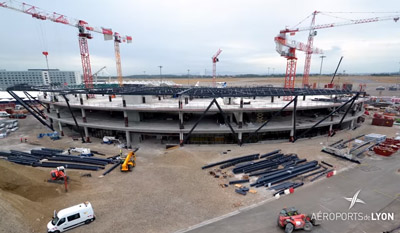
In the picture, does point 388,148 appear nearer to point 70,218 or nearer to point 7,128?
point 70,218

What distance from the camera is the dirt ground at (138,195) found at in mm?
16219

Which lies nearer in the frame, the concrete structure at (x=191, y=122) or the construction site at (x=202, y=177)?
the construction site at (x=202, y=177)

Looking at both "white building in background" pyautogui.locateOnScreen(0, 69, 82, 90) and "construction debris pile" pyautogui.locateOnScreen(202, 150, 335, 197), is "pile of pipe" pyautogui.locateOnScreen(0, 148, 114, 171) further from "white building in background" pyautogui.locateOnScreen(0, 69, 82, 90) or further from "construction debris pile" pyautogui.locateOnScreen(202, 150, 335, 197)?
"white building in background" pyautogui.locateOnScreen(0, 69, 82, 90)

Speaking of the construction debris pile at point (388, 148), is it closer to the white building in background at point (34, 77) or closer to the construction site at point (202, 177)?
the construction site at point (202, 177)

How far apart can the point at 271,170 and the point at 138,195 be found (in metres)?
17.8

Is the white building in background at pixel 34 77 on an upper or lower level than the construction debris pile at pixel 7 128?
upper

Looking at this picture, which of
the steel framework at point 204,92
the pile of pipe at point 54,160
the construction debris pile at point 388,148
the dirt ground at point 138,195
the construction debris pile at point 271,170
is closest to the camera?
the dirt ground at point 138,195

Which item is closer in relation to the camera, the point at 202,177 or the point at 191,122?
the point at 202,177

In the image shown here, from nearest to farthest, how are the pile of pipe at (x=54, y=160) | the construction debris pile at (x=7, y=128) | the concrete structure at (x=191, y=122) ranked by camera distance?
the pile of pipe at (x=54, y=160)
the concrete structure at (x=191, y=122)
the construction debris pile at (x=7, y=128)

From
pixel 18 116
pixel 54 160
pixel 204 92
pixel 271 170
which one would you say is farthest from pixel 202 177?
pixel 18 116

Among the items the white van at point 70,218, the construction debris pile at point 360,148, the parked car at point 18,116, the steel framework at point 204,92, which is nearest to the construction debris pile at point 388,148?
the construction debris pile at point 360,148

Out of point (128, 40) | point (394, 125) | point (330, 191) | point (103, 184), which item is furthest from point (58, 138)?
point (394, 125)

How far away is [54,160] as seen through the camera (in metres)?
29.8

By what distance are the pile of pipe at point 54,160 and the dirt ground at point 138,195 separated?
190 cm
